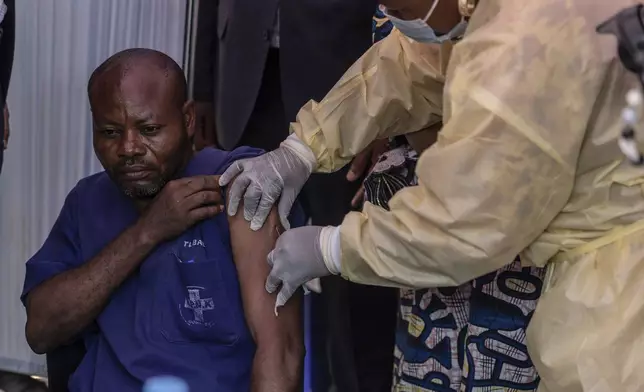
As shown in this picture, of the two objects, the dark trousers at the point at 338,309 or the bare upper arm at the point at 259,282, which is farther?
the dark trousers at the point at 338,309

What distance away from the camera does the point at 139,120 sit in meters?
1.72

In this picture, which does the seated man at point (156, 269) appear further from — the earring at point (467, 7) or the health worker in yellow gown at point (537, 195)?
the earring at point (467, 7)

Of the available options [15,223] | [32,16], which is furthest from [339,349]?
[32,16]

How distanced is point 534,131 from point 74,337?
109 centimetres

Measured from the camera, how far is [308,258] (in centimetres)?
142

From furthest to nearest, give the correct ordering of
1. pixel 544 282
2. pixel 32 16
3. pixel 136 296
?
1. pixel 32 16
2. pixel 136 296
3. pixel 544 282

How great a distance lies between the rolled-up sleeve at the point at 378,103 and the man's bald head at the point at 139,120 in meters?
0.26

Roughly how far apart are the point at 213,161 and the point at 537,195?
0.84 metres

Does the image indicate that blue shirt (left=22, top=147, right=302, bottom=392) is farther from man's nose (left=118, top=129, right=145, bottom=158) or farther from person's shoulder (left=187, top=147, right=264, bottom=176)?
man's nose (left=118, top=129, right=145, bottom=158)

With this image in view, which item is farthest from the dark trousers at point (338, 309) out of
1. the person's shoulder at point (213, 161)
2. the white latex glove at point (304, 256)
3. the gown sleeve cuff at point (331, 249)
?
the gown sleeve cuff at point (331, 249)

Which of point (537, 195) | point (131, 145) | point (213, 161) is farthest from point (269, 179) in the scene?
point (537, 195)

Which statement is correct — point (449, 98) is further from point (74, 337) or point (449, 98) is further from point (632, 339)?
point (74, 337)

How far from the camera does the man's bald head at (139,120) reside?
67.7 inches

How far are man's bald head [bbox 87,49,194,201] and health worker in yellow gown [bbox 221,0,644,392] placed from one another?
0.51 metres
